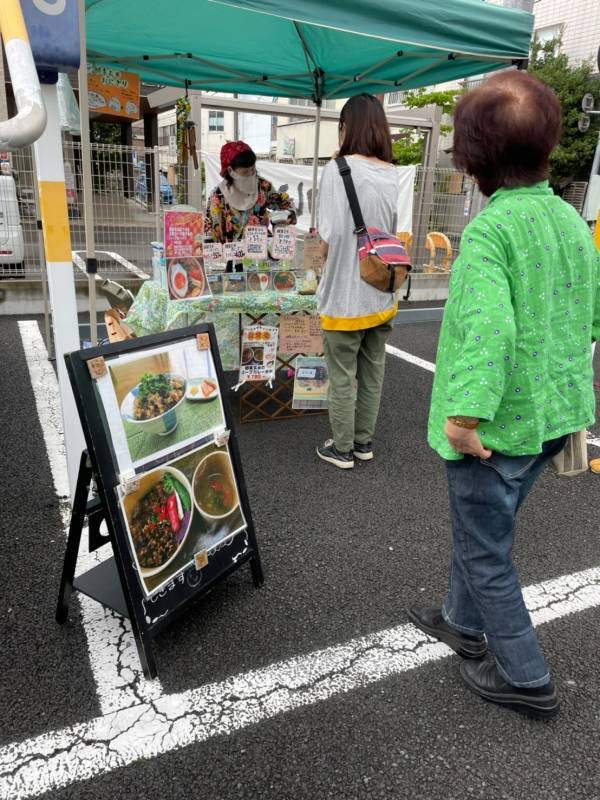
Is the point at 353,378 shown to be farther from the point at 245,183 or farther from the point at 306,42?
the point at 306,42

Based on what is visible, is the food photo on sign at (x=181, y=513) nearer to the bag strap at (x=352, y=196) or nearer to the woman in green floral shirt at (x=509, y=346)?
the woman in green floral shirt at (x=509, y=346)

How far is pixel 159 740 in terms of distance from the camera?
1.74 meters

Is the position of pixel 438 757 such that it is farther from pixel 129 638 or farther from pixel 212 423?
pixel 212 423

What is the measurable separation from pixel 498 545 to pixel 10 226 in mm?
6895

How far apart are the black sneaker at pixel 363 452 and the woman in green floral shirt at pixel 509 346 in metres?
1.82

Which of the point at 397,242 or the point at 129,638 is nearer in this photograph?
the point at 129,638

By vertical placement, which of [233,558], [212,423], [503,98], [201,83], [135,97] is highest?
[201,83]

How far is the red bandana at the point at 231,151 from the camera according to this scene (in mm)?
4031

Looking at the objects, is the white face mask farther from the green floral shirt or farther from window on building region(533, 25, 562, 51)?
window on building region(533, 25, 562, 51)

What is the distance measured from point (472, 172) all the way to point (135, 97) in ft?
12.2

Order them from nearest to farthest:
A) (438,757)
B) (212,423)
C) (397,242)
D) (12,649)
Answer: (438,757)
(12,649)
(212,423)
(397,242)

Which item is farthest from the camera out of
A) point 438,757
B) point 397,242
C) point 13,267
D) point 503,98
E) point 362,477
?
point 13,267

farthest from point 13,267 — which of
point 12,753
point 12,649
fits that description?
point 12,753

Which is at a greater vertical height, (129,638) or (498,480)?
(498,480)
